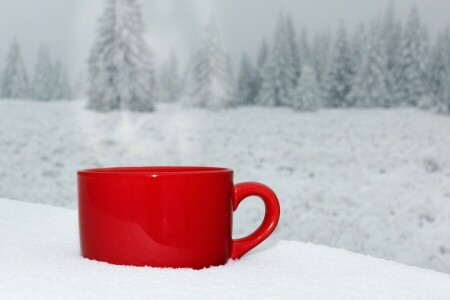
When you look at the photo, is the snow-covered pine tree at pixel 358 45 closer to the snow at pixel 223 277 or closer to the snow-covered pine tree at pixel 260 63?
the snow-covered pine tree at pixel 260 63

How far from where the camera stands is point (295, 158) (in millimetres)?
5586

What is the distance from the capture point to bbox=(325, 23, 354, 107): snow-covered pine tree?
627cm

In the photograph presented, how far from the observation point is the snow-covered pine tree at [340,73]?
247 inches

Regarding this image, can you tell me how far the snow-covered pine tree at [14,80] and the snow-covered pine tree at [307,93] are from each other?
2863 millimetres

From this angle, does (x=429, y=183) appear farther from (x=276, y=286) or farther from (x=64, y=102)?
(x=276, y=286)

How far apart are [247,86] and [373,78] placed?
4.63ft

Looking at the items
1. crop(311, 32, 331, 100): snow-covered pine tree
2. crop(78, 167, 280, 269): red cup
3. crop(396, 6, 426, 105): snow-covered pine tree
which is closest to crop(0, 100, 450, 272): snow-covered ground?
crop(396, 6, 426, 105): snow-covered pine tree

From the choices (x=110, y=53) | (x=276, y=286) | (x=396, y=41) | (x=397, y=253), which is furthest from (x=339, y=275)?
(x=110, y=53)

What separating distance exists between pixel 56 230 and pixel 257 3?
5.34 m

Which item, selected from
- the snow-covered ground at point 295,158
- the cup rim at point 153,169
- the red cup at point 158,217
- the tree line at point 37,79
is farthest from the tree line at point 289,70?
the red cup at point 158,217

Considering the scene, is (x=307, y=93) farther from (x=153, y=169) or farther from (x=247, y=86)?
(x=153, y=169)

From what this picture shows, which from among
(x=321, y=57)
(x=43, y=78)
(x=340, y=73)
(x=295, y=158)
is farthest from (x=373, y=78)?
(x=43, y=78)

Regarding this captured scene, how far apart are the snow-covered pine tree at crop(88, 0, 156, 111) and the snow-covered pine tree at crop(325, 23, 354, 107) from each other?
1.97 meters

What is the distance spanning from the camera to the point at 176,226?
1.75ft
